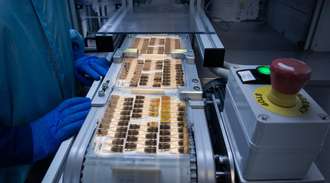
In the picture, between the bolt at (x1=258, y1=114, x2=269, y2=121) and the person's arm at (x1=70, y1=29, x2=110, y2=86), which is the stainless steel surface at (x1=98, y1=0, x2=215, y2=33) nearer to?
the person's arm at (x1=70, y1=29, x2=110, y2=86)

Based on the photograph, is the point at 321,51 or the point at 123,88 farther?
the point at 321,51

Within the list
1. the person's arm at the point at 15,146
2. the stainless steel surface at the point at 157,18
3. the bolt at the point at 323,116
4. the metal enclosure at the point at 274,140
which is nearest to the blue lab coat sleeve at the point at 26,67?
the person's arm at the point at 15,146

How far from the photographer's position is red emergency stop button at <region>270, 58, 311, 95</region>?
0.45 m

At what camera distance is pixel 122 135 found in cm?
64

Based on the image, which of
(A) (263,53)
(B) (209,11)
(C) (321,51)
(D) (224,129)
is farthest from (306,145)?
(B) (209,11)

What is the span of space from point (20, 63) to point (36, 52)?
0.30 ft

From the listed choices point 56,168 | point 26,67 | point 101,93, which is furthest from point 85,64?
point 56,168

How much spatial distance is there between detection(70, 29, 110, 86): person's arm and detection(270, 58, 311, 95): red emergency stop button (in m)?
0.82

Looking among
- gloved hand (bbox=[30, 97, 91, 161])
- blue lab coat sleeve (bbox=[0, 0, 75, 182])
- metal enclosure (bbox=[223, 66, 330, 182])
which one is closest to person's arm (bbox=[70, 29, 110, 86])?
blue lab coat sleeve (bbox=[0, 0, 75, 182])

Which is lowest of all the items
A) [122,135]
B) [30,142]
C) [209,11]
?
[30,142]

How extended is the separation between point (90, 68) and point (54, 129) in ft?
1.48

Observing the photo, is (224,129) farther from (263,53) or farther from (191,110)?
(263,53)

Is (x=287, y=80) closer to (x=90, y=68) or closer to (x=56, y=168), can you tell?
(x=56, y=168)

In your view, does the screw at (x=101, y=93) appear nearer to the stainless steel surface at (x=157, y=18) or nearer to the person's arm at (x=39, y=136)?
the person's arm at (x=39, y=136)
